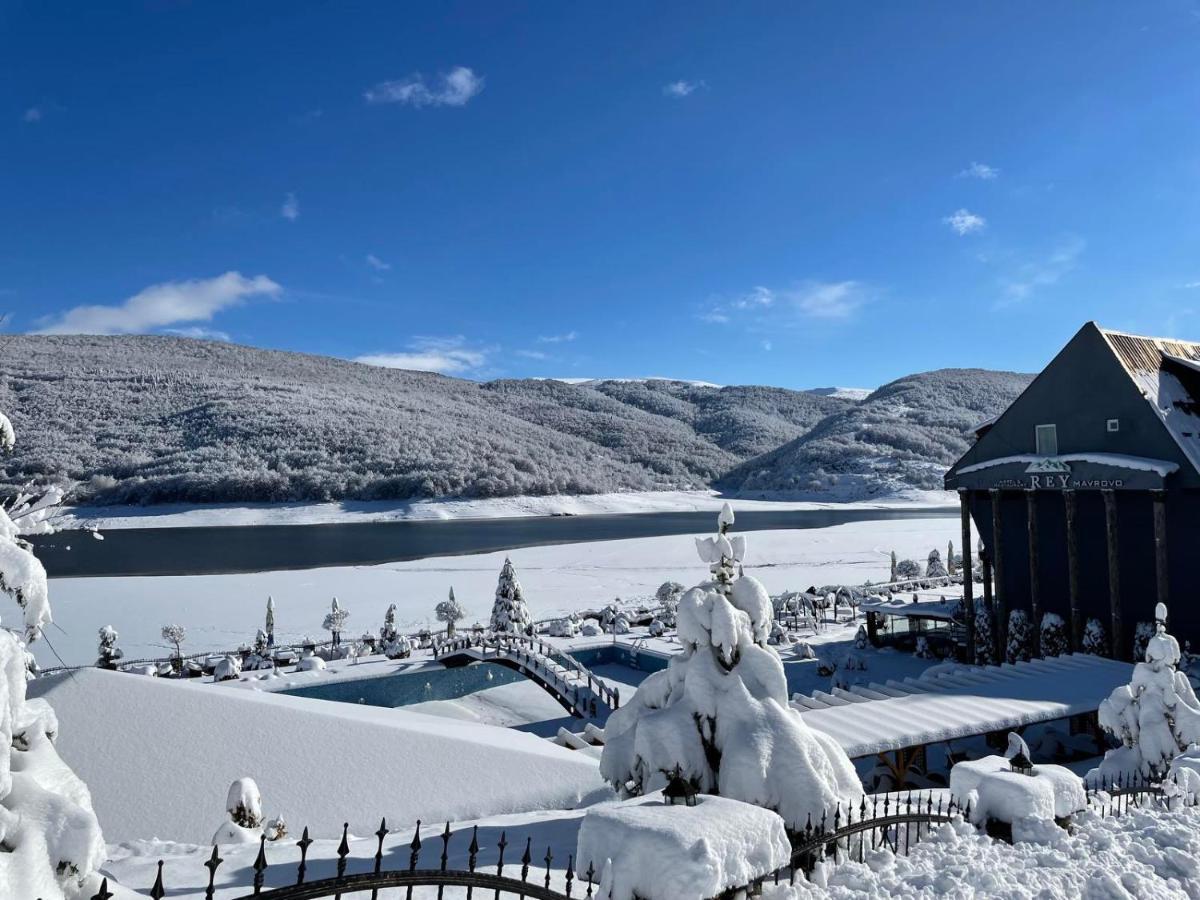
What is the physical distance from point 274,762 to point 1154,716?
14408mm

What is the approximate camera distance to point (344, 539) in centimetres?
9269

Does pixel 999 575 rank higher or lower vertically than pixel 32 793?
lower

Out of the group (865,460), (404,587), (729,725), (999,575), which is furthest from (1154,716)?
(865,460)

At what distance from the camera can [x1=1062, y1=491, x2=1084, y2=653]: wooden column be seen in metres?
24.2

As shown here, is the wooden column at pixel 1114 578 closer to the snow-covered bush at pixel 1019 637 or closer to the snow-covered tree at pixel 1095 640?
the snow-covered tree at pixel 1095 640

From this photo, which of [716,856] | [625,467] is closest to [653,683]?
[716,856]

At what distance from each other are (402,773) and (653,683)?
602 centimetres

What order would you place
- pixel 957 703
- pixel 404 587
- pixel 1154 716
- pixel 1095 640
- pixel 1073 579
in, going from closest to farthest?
1. pixel 1154 716
2. pixel 957 703
3. pixel 1095 640
4. pixel 1073 579
5. pixel 404 587

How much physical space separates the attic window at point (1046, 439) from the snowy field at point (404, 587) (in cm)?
2449

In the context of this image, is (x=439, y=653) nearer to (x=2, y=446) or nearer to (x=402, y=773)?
(x=402, y=773)

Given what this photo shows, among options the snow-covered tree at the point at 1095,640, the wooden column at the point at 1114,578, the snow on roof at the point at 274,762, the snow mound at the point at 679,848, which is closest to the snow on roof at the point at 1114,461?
the wooden column at the point at 1114,578

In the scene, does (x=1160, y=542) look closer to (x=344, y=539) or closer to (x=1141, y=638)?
(x=1141, y=638)

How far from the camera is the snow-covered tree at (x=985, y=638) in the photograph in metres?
27.7

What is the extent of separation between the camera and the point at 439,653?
30281 millimetres
